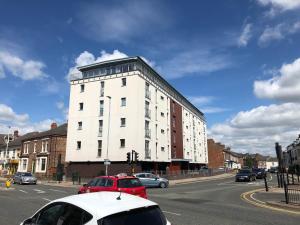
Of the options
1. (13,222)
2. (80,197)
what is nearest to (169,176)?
(13,222)

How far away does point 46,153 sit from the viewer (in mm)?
53469

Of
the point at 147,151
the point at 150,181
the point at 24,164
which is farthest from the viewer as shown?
the point at 24,164

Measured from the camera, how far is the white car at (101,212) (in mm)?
4363

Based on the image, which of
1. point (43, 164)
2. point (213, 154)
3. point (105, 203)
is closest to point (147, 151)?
point (43, 164)

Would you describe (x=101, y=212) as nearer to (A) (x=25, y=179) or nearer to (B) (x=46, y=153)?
(A) (x=25, y=179)

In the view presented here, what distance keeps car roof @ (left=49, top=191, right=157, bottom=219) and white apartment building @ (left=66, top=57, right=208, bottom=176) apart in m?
39.5

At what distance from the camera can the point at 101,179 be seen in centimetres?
1491

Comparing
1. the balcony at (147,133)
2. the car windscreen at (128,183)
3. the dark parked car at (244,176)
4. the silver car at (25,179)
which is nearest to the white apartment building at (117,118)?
the balcony at (147,133)

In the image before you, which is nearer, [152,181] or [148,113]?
[152,181]

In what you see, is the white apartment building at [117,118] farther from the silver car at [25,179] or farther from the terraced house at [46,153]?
the silver car at [25,179]

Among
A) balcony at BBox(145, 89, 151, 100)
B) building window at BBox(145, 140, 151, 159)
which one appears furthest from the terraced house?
balcony at BBox(145, 89, 151, 100)

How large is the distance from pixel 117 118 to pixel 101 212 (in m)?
42.6

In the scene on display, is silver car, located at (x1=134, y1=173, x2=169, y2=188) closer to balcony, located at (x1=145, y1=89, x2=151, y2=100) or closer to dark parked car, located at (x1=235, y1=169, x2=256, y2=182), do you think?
dark parked car, located at (x1=235, y1=169, x2=256, y2=182)

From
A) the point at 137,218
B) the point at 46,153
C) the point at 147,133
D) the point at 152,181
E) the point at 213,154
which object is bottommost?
the point at 152,181
